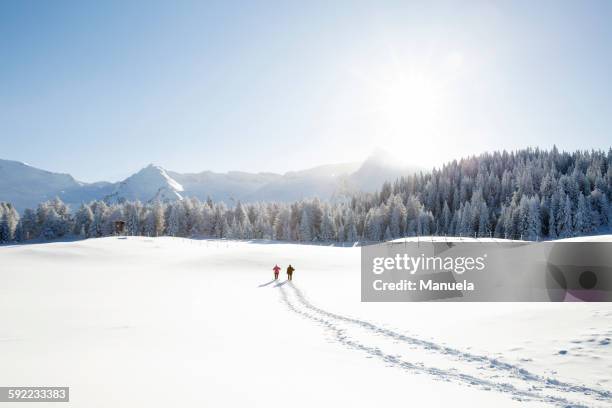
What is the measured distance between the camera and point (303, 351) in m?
9.72

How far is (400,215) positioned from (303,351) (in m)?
92.7

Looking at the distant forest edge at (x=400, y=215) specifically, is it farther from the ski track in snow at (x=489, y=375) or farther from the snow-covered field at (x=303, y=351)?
the ski track in snow at (x=489, y=375)

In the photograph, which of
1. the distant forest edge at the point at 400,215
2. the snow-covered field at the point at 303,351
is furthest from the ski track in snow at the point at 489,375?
the distant forest edge at the point at 400,215

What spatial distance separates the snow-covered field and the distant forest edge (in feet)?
267

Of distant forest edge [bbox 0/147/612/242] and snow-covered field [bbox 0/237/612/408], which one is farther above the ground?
distant forest edge [bbox 0/147/612/242]

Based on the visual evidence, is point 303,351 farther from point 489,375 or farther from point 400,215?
point 400,215

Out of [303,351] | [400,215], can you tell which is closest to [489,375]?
[303,351]

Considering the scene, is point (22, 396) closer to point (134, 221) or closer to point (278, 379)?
point (278, 379)

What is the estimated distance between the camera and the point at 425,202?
121500 millimetres

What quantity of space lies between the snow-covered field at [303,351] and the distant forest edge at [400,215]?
81.4 metres

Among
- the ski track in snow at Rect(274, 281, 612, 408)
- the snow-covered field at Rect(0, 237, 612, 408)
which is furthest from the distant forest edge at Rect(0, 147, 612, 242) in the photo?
the ski track in snow at Rect(274, 281, 612, 408)

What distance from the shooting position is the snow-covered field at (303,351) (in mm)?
6566

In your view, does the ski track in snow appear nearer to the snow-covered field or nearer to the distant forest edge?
the snow-covered field

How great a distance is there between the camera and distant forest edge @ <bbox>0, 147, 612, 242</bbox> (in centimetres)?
8438
